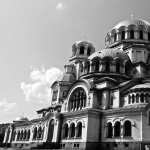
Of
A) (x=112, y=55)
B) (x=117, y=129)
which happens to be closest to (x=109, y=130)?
(x=117, y=129)

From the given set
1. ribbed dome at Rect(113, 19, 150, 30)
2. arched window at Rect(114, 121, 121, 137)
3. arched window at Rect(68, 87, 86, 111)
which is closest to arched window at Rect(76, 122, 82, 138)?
arched window at Rect(68, 87, 86, 111)

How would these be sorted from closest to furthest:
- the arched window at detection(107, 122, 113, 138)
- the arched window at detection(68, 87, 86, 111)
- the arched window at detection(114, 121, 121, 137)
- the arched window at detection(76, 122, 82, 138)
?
the arched window at detection(114, 121, 121, 137), the arched window at detection(107, 122, 113, 138), the arched window at detection(76, 122, 82, 138), the arched window at detection(68, 87, 86, 111)

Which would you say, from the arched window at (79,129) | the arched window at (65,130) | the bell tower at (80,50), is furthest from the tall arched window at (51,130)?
the bell tower at (80,50)

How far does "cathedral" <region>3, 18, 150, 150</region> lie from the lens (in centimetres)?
2790

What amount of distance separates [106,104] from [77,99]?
5.20 metres

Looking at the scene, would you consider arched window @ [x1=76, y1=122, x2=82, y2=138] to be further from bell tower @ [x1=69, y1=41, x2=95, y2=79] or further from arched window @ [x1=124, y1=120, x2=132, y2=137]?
bell tower @ [x1=69, y1=41, x2=95, y2=79]

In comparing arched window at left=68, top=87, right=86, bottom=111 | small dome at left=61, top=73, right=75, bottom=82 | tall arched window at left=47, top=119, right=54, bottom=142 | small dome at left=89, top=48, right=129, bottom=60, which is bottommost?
tall arched window at left=47, top=119, right=54, bottom=142

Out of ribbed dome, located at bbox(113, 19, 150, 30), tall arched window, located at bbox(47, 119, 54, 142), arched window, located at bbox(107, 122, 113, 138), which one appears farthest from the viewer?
ribbed dome, located at bbox(113, 19, 150, 30)

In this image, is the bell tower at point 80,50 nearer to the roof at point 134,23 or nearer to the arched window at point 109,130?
the roof at point 134,23

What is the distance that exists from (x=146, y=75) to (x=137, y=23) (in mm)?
13653

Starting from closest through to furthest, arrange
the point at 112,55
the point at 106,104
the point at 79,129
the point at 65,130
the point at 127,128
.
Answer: the point at 127,128 → the point at 79,129 → the point at 106,104 → the point at 65,130 → the point at 112,55

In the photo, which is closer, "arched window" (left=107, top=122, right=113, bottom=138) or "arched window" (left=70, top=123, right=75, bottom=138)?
"arched window" (left=107, top=122, right=113, bottom=138)

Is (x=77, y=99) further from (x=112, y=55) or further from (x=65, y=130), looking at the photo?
(x=112, y=55)

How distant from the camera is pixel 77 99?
3562 cm
